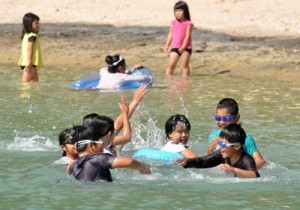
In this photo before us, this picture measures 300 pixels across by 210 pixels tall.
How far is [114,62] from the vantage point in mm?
16531

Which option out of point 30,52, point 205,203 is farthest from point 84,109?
point 205,203

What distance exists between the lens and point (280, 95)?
16344 millimetres

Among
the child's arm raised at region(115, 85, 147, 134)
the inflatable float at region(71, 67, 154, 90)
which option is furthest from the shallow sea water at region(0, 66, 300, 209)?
the child's arm raised at region(115, 85, 147, 134)

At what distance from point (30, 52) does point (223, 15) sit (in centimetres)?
1099

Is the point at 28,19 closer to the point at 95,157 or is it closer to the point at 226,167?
the point at 95,157

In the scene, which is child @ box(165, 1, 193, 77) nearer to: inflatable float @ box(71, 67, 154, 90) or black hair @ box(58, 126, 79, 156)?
inflatable float @ box(71, 67, 154, 90)

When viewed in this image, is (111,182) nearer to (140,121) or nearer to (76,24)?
(140,121)

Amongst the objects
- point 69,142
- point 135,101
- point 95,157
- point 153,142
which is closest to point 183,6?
point 153,142

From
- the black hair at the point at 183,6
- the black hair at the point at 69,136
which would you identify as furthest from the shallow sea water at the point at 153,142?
the black hair at the point at 183,6

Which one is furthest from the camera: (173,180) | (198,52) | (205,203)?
(198,52)

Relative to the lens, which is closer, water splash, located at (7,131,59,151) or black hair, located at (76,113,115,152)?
black hair, located at (76,113,115,152)

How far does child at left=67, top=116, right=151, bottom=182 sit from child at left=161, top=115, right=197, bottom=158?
0.72m

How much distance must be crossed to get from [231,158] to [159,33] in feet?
50.1

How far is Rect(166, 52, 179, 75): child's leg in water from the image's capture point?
18844 millimetres
